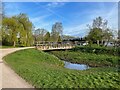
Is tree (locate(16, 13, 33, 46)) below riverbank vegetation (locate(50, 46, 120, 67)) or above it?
above

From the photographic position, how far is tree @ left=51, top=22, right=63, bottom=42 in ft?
235

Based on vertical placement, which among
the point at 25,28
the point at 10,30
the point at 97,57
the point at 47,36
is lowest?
the point at 97,57

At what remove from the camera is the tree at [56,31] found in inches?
2815

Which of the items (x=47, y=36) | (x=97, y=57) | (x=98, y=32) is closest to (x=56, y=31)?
(x=47, y=36)

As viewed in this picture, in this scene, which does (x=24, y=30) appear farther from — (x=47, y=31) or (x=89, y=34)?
(x=47, y=31)

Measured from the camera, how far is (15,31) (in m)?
46.8

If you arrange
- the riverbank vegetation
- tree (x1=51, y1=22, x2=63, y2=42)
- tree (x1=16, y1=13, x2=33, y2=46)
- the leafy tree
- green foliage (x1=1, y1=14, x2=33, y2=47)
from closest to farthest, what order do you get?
the riverbank vegetation, the leafy tree, green foliage (x1=1, y1=14, x2=33, y2=47), tree (x1=16, y1=13, x2=33, y2=46), tree (x1=51, y1=22, x2=63, y2=42)

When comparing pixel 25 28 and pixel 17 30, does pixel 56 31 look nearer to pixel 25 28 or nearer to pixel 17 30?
pixel 25 28

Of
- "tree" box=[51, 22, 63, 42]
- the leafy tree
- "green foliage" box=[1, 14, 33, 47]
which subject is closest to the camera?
the leafy tree

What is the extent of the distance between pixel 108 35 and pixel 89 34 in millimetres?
5437

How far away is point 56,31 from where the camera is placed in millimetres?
72375

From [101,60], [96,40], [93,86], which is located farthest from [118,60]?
[96,40]

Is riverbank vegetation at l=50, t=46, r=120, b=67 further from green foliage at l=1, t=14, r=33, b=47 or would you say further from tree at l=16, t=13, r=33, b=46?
tree at l=16, t=13, r=33, b=46

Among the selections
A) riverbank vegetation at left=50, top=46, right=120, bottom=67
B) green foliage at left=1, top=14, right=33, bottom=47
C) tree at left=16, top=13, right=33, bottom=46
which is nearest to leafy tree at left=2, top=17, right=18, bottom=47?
green foliage at left=1, top=14, right=33, bottom=47
